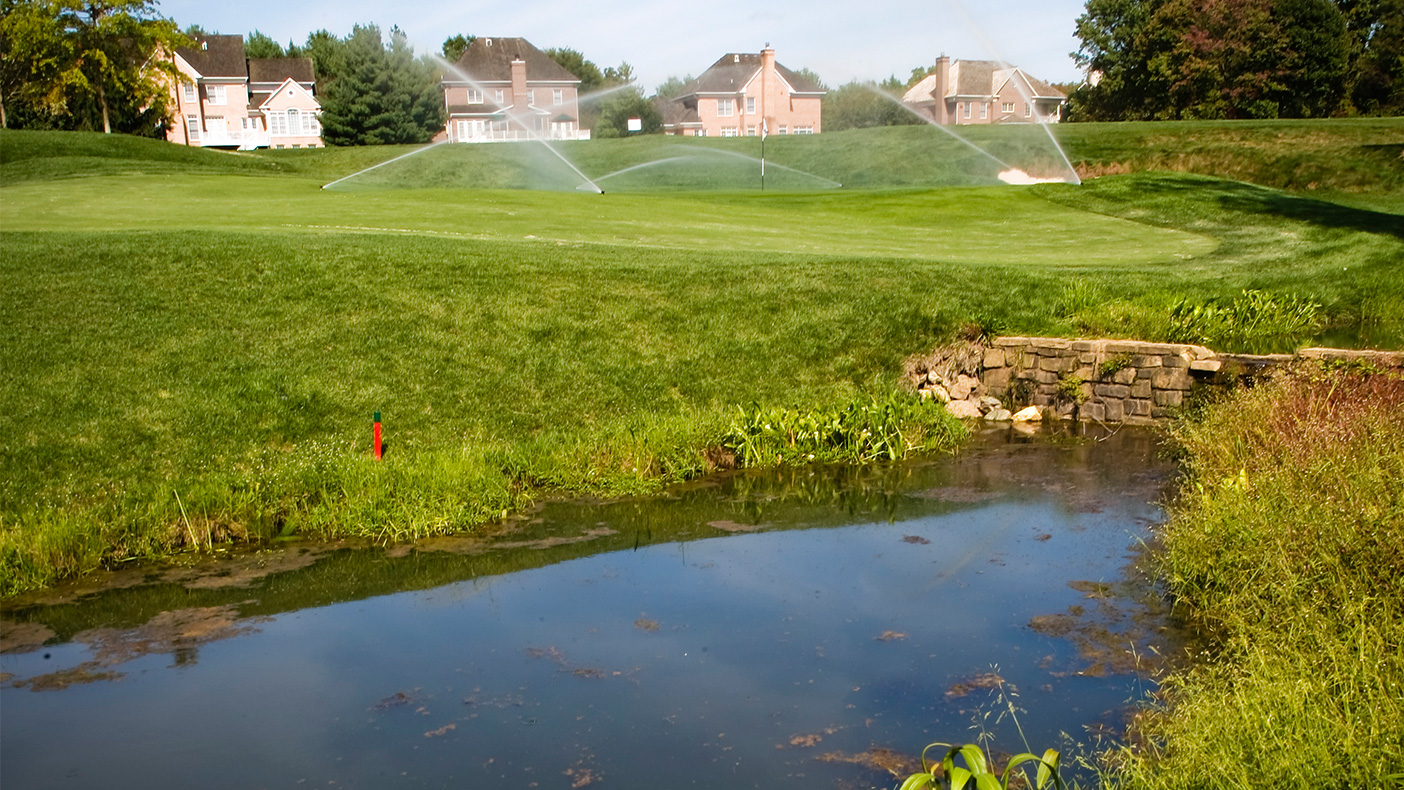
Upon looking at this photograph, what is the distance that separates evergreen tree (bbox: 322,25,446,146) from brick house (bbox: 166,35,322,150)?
11.9 meters

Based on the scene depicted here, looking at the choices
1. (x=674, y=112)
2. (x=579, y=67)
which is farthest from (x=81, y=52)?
(x=579, y=67)

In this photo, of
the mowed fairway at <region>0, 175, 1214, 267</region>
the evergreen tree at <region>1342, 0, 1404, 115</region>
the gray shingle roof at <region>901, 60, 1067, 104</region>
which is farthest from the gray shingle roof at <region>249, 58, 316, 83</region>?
the evergreen tree at <region>1342, 0, 1404, 115</region>

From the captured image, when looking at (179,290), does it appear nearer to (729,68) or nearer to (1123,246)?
(1123,246)

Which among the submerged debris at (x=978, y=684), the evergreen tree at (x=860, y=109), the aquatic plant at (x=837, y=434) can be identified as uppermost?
the evergreen tree at (x=860, y=109)

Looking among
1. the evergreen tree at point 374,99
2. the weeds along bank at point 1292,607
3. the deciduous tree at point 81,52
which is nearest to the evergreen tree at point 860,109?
the evergreen tree at point 374,99

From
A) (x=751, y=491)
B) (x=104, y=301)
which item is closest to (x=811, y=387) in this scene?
(x=751, y=491)

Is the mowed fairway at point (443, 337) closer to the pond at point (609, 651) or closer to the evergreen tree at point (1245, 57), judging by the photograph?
the pond at point (609, 651)

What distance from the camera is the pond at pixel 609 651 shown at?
4918 millimetres

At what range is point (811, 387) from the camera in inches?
437

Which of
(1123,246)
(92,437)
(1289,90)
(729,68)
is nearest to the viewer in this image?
Answer: (92,437)

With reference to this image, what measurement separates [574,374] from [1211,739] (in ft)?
24.1

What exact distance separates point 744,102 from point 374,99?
2059cm

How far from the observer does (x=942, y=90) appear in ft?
195

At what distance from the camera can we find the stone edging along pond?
10.7 meters
